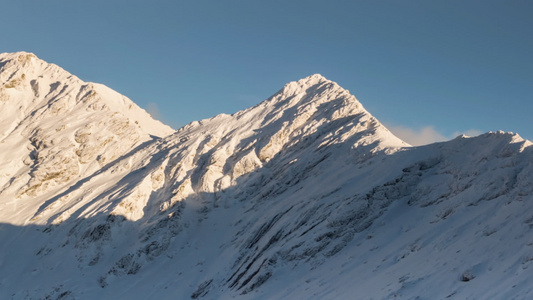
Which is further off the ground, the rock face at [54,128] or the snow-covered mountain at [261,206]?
the rock face at [54,128]

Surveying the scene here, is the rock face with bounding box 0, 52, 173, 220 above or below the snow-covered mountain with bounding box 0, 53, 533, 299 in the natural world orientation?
above

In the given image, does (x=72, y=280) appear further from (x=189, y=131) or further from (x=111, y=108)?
(x=111, y=108)

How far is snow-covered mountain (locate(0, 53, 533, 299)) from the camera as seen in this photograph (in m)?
29.2

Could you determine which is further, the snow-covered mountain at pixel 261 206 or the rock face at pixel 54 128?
the rock face at pixel 54 128

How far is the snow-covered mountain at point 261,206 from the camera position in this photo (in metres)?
29.2

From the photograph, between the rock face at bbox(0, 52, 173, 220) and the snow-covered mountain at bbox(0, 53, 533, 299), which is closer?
the snow-covered mountain at bbox(0, 53, 533, 299)

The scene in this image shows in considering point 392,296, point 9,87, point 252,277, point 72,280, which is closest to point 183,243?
point 72,280

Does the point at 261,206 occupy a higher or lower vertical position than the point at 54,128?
lower

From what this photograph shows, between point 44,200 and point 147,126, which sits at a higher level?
point 147,126

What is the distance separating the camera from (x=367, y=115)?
59188mm

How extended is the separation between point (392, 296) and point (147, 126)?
75.3m

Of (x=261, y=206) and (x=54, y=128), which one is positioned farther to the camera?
(x=54, y=128)

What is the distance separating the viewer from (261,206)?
51594 millimetres

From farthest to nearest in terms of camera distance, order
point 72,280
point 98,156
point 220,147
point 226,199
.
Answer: point 98,156
point 220,147
point 226,199
point 72,280
